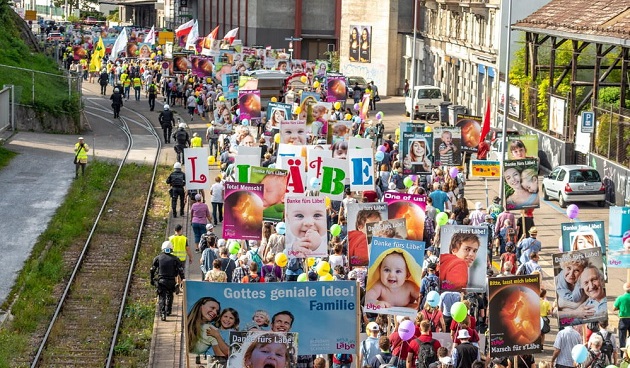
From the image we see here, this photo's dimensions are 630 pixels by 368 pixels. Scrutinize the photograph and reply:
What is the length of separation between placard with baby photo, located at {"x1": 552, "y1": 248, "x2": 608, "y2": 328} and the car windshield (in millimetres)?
20191

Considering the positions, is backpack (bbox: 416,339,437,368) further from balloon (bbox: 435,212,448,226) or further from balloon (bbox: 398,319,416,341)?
balloon (bbox: 435,212,448,226)

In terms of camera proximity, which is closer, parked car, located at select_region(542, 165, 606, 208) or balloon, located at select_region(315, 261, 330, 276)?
balloon, located at select_region(315, 261, 330, 276)

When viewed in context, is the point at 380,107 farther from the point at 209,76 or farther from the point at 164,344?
the point at 164,344

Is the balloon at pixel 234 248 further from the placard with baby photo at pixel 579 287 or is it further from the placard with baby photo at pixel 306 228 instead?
the placard with baby photo at pixel 579 287

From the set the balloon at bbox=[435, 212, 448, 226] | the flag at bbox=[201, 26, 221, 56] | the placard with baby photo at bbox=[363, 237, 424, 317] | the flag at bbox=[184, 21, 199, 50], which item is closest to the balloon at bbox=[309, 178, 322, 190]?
the balloon at bbox=[435, 212, 448, 226]

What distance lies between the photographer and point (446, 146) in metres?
38.5

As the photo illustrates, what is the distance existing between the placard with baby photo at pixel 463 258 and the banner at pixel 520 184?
8.23 meters

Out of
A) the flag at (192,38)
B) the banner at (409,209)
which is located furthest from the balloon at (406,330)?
the flag at (192,38)

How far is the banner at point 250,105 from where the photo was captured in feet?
160

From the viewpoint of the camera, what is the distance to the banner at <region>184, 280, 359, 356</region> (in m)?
Answer: 17.2

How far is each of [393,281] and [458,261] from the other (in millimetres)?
1790

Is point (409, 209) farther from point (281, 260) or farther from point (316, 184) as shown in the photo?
point (316, 184)

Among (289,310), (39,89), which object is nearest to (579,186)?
(289,310)

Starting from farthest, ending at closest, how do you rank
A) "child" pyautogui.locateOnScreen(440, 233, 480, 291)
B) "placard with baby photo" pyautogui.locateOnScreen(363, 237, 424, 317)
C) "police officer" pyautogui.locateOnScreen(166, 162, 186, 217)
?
"police officer" pyautogui.locateOnScreen(166, 162, 186, 217), "child" pyautogui.locateOnScreen(440, 233, 480, 291), "placard with baby photo" pyautogui.locateOnScreen(363, 237, 424, 317)
